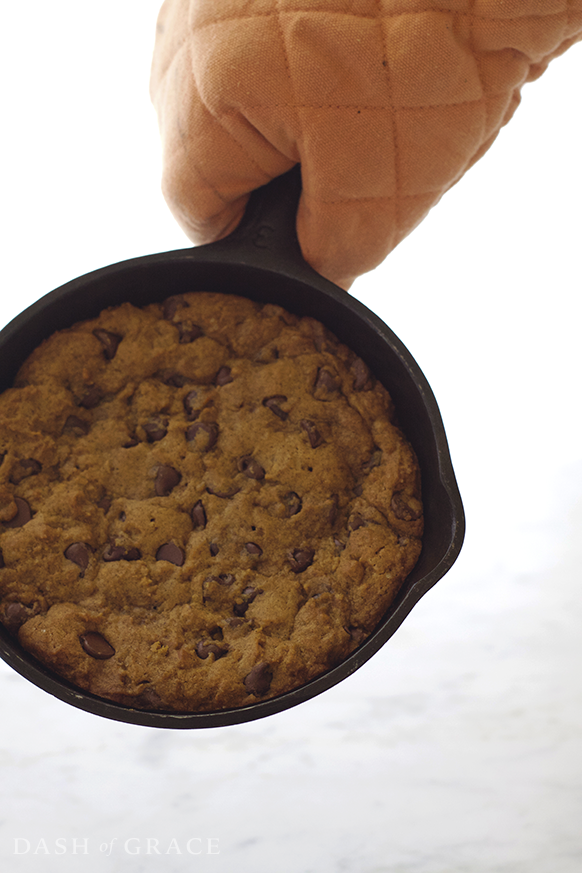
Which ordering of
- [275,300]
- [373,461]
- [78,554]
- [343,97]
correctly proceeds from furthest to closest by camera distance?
[275,300], [373,461], [78,554], [343,97]

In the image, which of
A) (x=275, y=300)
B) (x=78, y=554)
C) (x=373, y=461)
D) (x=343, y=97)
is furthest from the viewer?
(x=275, y=300)

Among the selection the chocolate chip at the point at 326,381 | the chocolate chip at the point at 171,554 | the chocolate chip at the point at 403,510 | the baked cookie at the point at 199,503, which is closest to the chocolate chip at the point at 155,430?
the baked cookie at the point at 199,503

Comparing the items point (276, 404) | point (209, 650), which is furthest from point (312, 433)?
point (209, 650)

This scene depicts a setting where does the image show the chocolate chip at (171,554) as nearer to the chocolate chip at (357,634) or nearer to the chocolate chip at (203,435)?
the chocolate chip at (203,435)

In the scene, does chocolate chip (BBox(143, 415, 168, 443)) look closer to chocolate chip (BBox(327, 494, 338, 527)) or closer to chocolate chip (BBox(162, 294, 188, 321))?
chocolate chip (BBox(162, 294, 188, 321))

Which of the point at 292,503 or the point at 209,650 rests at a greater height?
the point at 292,503

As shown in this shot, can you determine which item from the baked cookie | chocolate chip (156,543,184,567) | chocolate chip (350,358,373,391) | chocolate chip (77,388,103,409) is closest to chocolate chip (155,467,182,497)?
the baked cookie

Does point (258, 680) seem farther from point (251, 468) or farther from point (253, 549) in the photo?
point (251, 468)
